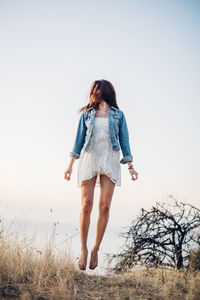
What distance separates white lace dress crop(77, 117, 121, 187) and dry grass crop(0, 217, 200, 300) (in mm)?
1024

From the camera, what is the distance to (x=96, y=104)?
13.0ft

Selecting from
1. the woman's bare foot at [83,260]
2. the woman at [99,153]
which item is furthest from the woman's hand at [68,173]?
the woman's bare foot at [83,260]

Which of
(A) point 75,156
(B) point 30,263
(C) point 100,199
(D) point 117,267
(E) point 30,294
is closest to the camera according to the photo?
(E) point 30,294

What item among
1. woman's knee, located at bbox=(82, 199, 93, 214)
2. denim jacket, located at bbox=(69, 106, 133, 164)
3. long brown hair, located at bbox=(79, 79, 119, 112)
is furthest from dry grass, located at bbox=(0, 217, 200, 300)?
long brown hair, located at bbox=(79, 79, 119, 112)

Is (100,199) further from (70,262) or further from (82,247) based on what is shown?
(70,262)

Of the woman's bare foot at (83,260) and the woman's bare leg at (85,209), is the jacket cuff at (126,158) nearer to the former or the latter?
the woman's bare leg at (85,209)

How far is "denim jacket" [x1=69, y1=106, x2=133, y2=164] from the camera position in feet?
12.4

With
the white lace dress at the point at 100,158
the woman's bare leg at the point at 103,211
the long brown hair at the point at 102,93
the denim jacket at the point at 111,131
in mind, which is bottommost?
the woman's bare leg at the point at 103,211

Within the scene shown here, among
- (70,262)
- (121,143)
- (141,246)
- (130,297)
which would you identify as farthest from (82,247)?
(141,246)

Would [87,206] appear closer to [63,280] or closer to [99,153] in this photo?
[99,153]

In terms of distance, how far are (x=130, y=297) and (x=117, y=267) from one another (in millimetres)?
2183

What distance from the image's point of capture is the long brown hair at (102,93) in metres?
3.97

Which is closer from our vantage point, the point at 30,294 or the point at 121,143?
the point at 30,294

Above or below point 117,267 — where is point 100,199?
above
